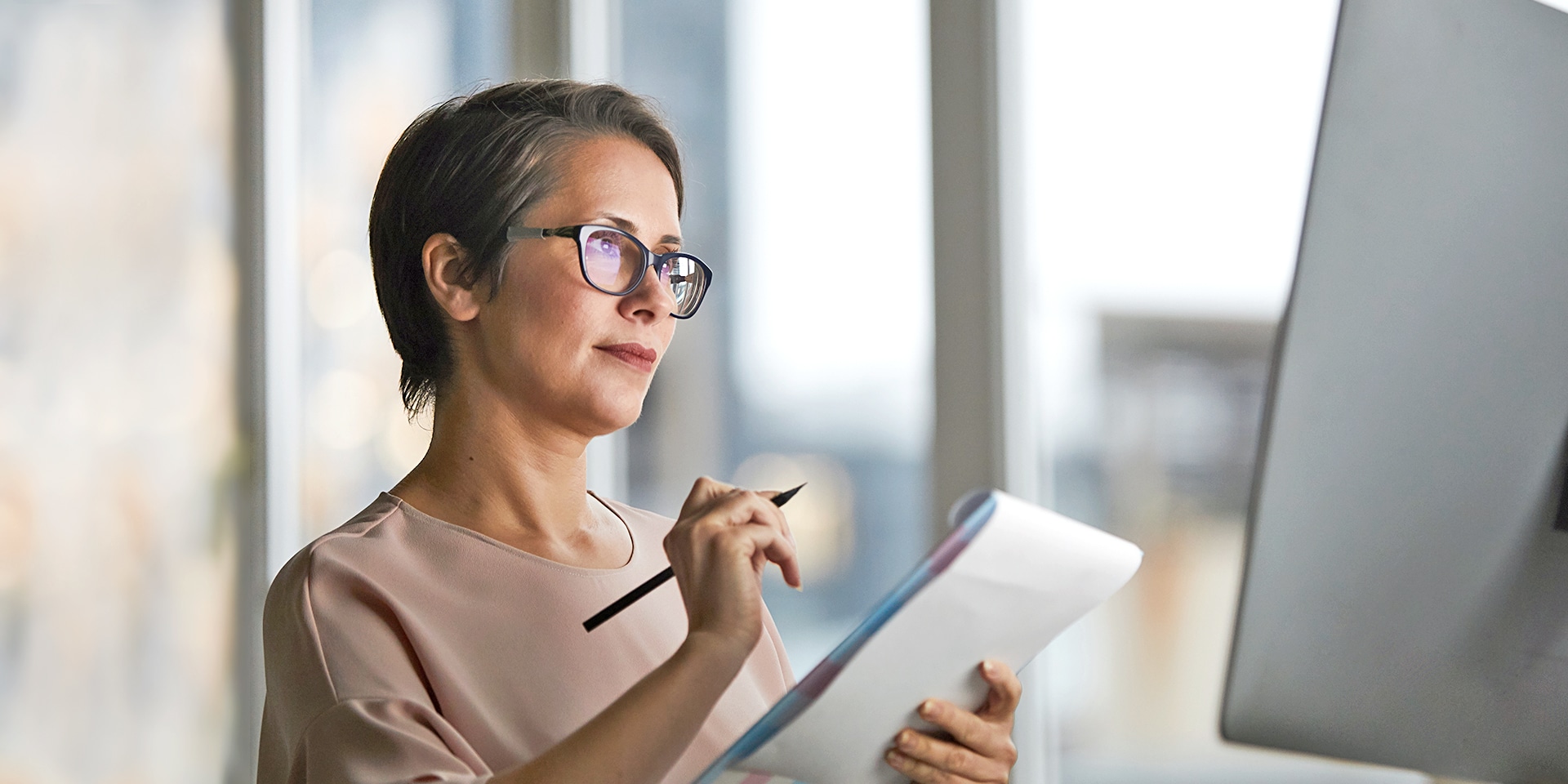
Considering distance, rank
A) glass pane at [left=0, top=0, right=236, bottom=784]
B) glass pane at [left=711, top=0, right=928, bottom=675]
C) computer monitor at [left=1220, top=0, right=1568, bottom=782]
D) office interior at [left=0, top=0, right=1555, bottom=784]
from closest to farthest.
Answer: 1. computer monitor at [left=1220, top=0, right=1568, bottom=782]
2. office interior at [left=0, top=0, right=1555, bottom=784]
3. glass pane at [left=711, top=0, right=928, bottom=675]
4. glass pane at [left=0, top=0, right=236, bottom=784]

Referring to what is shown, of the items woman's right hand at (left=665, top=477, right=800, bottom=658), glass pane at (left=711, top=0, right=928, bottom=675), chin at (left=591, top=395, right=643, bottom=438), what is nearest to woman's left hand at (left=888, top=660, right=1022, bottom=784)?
woman's right hand at (left=665, top=477, right=800, bottom=658)

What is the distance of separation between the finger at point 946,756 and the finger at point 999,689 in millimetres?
35

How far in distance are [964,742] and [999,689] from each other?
5cm

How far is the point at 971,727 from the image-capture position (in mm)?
868

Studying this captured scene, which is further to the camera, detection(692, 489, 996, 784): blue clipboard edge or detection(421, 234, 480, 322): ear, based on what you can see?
detection(421, 234, 480, 322): ear

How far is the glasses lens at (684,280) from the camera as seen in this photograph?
1.19 metres

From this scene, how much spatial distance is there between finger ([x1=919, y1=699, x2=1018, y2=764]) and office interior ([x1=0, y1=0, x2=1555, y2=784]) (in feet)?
3.20

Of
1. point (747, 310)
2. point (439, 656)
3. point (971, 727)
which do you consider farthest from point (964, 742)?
point (747, 310)

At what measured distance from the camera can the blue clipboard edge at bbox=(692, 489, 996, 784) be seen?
0.65m

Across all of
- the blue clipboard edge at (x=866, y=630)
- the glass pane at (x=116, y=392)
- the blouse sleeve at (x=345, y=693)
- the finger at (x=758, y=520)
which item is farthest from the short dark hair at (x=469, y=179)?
the glass pane at (x=116, y=392)

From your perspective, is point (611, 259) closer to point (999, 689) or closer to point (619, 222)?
point (619, 222)

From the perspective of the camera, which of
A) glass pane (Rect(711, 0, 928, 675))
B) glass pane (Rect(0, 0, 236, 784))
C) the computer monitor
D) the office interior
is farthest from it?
glass pane (Rect(0, 0, 236, 784))

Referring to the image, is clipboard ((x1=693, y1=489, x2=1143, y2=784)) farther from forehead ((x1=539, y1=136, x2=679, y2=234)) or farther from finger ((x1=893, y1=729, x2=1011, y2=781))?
forehead ((x1=539, y1=136, x2=679, y2=234))

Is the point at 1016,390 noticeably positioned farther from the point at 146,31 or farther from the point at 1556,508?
the point at 146,31
